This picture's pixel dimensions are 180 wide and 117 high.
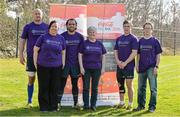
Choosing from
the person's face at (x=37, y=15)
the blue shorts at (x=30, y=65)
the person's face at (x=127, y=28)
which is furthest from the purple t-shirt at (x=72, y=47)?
the person's face at (x=127, y=28)

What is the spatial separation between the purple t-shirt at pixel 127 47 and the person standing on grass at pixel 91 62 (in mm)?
402

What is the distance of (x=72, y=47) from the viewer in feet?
32.4

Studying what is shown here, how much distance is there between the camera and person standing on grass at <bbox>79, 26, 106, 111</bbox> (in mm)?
9812

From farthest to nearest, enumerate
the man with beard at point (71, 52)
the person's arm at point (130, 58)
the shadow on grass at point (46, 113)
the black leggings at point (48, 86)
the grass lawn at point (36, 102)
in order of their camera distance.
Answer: the person's arm at point (130, 58) < the man with beard at point (71, 52) < the grass lawn at point (36, 102) < the black leggings at point (48, 86) < the shadow on grass at point (46, 113)

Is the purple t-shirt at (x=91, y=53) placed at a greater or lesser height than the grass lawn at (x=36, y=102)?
greater

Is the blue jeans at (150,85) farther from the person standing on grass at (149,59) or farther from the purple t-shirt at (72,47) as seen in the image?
the purple t-shirt at (72,47)

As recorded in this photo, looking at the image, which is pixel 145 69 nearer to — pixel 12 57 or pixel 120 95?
pixel 120 95

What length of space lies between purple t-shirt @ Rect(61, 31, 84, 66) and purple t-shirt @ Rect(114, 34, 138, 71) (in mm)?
901

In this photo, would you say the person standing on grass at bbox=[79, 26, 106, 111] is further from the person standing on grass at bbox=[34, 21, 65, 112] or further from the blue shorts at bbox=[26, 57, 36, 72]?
the blue shorts at bbox=[26, 57, 36, 72]

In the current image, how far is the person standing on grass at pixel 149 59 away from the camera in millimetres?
9898

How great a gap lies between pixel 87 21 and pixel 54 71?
5.89 ft

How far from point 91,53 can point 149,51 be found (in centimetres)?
127

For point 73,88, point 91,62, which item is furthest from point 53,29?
point 73,88

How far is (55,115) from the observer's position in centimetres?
923
